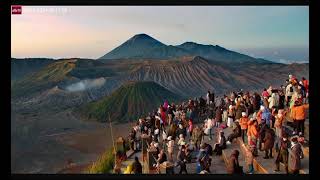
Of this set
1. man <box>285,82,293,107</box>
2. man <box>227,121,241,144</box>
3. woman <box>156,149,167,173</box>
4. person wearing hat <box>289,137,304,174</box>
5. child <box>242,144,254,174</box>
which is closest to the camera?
person wearing hat <box>289,137,304,174</box>

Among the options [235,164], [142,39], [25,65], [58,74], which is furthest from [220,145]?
[25,65]

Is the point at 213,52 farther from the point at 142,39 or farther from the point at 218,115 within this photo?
the point at 142,39

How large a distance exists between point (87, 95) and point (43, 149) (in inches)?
55.6

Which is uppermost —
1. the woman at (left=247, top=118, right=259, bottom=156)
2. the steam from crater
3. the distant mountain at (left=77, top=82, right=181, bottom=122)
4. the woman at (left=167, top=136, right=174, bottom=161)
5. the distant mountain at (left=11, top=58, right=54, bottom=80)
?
the distant mountain at (left=11, top=58, right=54, bottom=80)

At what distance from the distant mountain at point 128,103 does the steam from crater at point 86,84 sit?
0.34 metres

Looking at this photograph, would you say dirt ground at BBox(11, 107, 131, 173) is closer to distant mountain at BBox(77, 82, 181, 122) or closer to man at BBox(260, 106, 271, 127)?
distant mountain at BBox(77, 82, 181, 122)

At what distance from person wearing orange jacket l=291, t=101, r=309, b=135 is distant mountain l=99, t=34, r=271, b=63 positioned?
49.1 inches

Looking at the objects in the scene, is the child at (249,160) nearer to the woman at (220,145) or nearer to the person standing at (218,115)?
the woman at (220,145)

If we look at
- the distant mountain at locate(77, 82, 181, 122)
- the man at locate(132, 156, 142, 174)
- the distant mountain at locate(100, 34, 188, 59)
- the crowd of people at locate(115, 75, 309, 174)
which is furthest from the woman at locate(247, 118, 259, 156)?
the man at locate(132, 156, 142, 174)

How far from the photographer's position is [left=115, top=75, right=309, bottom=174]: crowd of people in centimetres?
1123

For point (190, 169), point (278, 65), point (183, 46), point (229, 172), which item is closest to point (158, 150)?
point (190, 169)

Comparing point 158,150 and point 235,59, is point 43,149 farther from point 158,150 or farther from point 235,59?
point 235,59

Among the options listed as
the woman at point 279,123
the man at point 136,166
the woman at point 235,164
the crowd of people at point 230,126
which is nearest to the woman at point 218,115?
the crowd of people at point 230,126
